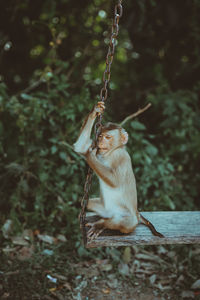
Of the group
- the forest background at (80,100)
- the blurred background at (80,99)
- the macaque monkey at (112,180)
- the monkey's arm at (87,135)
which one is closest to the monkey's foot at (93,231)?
the macaque monkey at (112,180)

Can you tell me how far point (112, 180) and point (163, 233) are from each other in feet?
1.65

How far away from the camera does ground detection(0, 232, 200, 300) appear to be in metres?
2.64

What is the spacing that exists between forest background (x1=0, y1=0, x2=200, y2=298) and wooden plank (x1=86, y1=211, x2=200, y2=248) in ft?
2.90

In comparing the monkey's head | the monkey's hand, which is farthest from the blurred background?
the monkey's hand

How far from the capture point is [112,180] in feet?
6.32

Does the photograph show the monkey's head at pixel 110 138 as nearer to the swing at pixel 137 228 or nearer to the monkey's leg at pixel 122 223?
the swing at pixel 137 228

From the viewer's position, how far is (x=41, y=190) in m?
3.37

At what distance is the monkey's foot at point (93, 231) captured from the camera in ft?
6.21

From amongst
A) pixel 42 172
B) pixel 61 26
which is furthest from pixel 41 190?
pixel 61 26

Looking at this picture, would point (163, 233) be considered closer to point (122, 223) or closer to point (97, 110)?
point (122, 223)

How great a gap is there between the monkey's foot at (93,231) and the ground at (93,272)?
3.03ft

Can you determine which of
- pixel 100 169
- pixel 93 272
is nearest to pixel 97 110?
pixel 100 169

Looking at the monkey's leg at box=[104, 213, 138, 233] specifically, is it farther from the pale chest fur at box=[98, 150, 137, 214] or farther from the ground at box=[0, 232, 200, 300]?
the ground at box=[0, 232, 200, 300]

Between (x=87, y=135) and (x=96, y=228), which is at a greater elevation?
(x=87, y=135)
